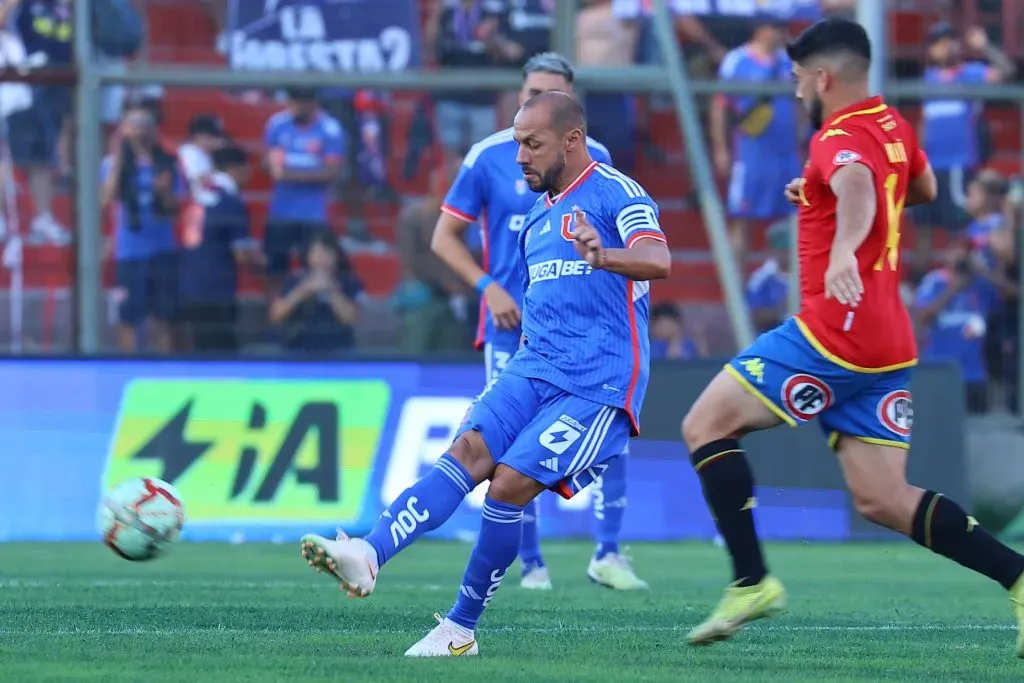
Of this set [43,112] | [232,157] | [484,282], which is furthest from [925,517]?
[43,112]

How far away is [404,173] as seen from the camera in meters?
13.5

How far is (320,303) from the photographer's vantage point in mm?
13297

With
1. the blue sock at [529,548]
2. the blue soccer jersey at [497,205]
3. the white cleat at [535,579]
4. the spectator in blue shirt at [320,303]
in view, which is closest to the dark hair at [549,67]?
the blue soccer jersey at [497,205]

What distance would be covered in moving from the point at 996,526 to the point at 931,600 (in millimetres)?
4731

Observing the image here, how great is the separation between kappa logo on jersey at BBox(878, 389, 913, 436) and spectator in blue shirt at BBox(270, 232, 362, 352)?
23.8 feet

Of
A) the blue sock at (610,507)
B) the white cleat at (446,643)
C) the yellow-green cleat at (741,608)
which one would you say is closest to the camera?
the white cleat at (446,643)

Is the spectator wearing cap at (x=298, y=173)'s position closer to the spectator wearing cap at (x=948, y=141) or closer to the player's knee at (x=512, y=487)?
the spectator wearing cap at (x=948, y=141)

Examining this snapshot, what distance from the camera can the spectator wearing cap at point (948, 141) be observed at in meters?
14.2

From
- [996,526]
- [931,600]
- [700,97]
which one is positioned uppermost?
[700,97]

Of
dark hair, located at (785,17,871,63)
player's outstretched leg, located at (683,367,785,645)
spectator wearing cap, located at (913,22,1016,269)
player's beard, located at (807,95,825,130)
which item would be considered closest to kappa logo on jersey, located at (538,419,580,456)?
player's outstretched leg, located at (683,367,785,645)

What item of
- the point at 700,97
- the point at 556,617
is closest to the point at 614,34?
the point at 700,97

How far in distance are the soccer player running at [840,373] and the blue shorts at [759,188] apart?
7639mm

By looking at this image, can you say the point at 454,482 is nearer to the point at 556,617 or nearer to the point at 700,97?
the point at 556,617

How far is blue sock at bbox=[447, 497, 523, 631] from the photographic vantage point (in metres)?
5.95
